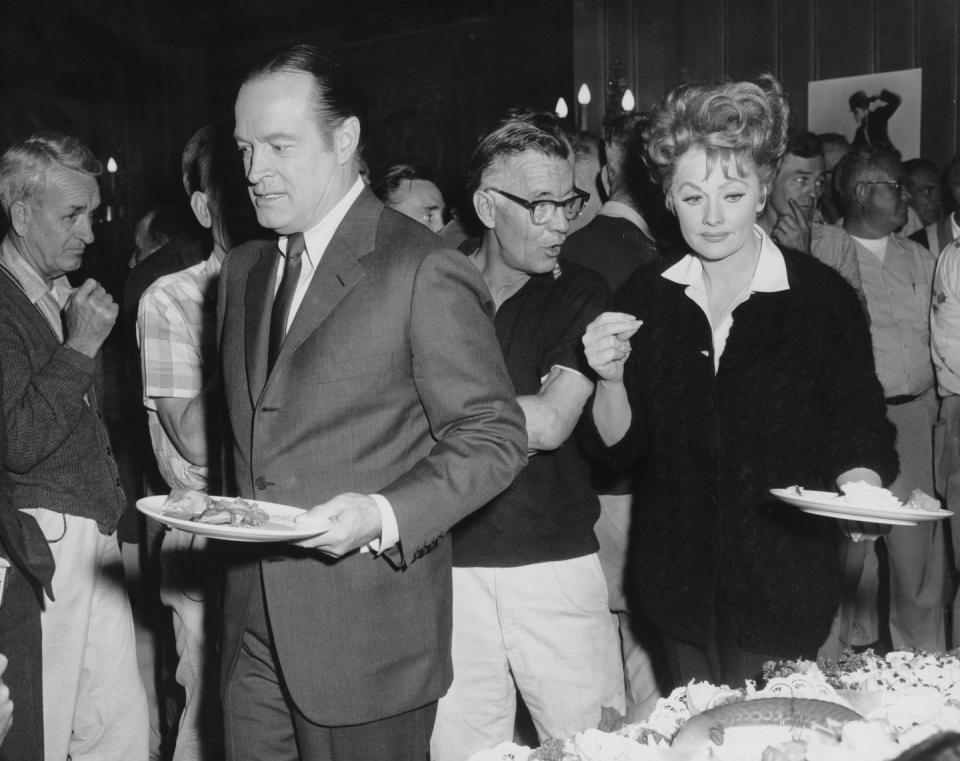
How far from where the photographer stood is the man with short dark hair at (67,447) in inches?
95.1

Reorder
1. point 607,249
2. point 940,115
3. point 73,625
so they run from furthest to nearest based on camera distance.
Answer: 1. point 940,115
2. point 607,249
3. point 73,625

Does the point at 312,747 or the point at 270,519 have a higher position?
the point at 270,519

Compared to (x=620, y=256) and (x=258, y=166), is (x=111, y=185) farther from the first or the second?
(x=258, y=166)

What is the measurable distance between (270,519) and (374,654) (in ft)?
1.02

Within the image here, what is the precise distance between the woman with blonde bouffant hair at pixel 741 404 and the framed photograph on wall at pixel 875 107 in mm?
4941

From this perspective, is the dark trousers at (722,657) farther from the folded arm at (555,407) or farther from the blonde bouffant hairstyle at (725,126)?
the blonde bouffant hairstyle at (725,126)

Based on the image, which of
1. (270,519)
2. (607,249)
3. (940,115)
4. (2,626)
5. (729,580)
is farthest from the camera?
(940,115)

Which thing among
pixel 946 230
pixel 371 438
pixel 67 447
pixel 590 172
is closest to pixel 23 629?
pixel 67 447

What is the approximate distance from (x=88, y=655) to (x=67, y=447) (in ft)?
2.00

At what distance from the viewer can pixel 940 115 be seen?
21.3 ft

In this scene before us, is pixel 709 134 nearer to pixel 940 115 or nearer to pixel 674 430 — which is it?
pixel 674 430

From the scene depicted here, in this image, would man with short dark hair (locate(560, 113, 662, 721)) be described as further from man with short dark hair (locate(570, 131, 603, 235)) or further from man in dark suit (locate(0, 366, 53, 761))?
man in dark suit (locate(0, 366, 53, 761))

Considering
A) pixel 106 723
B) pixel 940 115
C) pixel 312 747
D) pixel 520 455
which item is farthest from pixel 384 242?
pixel 940 115

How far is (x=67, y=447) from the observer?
2582 millimetres
